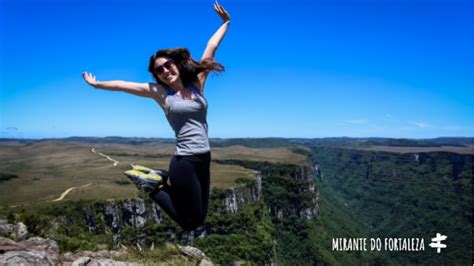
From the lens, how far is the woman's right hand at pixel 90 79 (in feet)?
14.9

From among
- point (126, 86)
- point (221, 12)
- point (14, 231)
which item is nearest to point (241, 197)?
point (14, 231)

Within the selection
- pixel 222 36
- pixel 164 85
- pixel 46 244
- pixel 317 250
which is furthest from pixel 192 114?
pixel 317 250

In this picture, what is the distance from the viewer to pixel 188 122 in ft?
14.9

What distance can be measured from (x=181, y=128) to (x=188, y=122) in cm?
13

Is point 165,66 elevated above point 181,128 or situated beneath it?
elevated above

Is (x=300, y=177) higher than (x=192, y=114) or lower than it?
lower

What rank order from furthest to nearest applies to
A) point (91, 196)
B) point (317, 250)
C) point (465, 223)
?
point (465, 223)
point (317, 250)
point (91, 196)

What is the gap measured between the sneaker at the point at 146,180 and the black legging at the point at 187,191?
0.33ft

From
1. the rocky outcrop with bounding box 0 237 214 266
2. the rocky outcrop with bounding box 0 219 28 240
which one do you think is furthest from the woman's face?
the rocky outcrop with bounding box 0 219 28 240

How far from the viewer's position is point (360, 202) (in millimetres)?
191875

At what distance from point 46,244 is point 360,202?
19857 cm

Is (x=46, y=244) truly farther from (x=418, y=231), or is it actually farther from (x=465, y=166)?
(x=465, y=166)

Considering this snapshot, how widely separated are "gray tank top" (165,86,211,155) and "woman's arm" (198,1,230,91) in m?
0.51

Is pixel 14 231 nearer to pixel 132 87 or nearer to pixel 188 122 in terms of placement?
pixel 132 87
